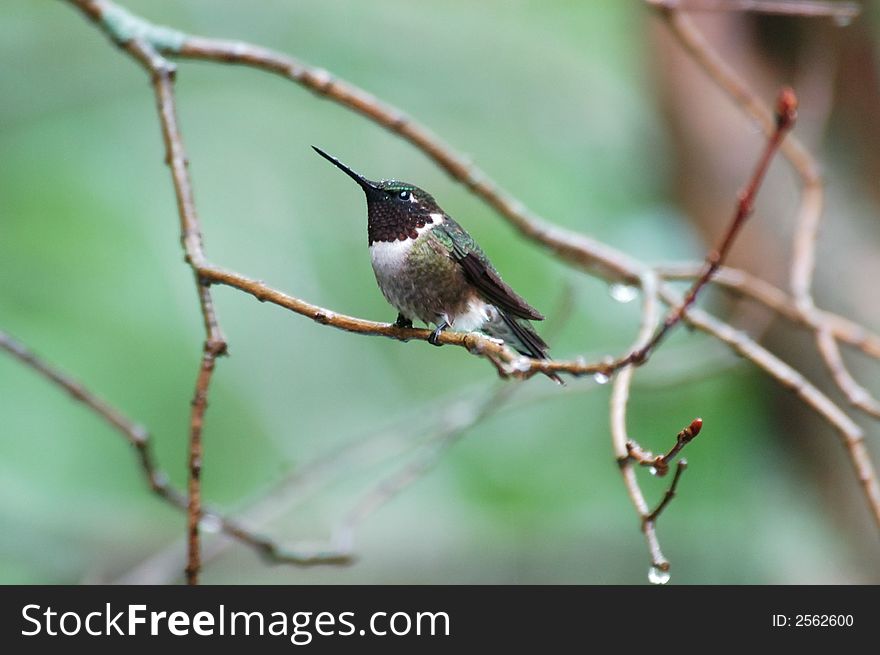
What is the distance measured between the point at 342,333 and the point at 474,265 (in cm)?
426

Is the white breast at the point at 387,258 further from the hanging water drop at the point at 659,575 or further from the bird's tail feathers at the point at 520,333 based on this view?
the hanging water drop at the point at 659,575

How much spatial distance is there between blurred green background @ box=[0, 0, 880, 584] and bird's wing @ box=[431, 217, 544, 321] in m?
3.27

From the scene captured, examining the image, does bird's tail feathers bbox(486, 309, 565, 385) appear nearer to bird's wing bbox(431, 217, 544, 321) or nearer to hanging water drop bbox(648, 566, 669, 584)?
bird's wing bbox(431, 217, 544, 321)

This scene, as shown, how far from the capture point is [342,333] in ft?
20.7

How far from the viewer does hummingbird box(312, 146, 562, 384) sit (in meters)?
Result: 2.00

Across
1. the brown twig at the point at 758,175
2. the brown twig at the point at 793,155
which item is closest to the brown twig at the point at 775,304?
the brown twig at the point at 793,155

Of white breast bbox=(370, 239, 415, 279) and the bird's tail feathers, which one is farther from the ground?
white breast bbox=(370, 239, 415, 279)

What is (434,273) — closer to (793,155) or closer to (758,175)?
(758,175)

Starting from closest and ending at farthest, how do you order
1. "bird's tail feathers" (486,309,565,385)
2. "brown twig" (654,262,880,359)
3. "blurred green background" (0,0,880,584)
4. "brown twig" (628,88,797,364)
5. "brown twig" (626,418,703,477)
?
"brown twig" (628,88,797,364), "brown twig" (626,418,703,477), "bird's tail feathers" (486,309,565,385), "brown twig" (654,262,880,359), "blurred green background" (0,0,880,584)

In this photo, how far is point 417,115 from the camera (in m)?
7.88

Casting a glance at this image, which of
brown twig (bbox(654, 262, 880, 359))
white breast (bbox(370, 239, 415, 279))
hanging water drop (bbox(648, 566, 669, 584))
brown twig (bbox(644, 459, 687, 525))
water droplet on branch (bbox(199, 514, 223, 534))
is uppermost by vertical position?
brown twig (bbox(654, 262, 880, 359))

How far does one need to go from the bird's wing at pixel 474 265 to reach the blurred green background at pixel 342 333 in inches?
129

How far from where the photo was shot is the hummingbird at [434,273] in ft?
6.56

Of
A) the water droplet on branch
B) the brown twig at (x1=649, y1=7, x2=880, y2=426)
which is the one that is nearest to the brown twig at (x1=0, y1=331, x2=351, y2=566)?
the water droplet on branch
